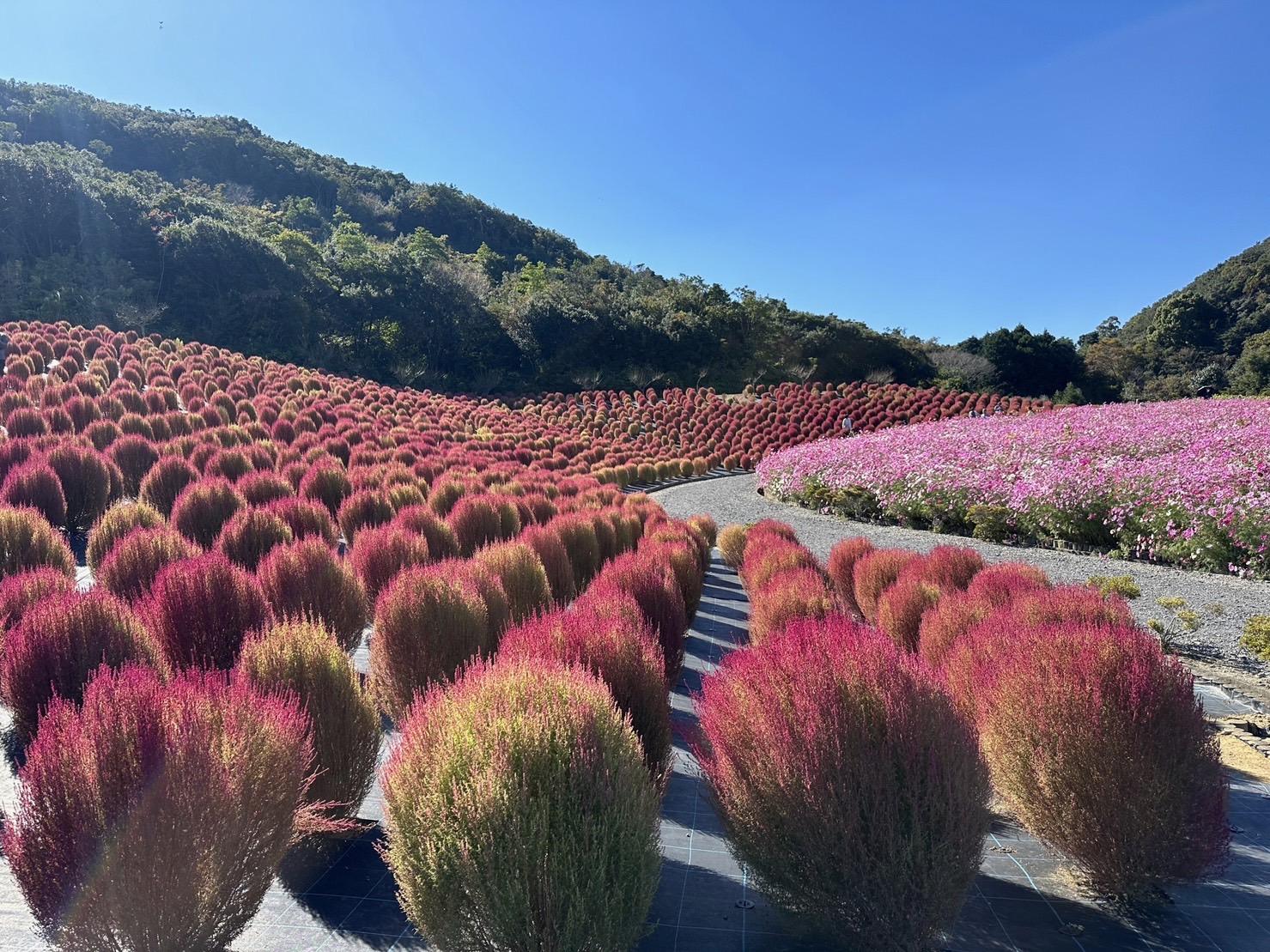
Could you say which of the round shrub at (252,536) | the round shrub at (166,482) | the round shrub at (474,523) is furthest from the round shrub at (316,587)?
the round shrub at (166,482)

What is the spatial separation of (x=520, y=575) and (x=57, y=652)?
3.04m

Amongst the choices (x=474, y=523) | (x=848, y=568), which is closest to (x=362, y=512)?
(x=474, y=523)

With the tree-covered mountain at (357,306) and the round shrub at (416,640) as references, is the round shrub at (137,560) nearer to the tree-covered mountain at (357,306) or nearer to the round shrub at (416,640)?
the round shrub at (416,640)

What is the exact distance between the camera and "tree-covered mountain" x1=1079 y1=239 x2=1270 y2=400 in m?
38.9

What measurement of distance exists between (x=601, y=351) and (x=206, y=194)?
4769 centimetres

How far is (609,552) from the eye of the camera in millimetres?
8945

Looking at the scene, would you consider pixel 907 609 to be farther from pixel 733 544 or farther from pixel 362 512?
pixel 362 512

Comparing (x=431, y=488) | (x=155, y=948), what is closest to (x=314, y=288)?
(x=431, y=488)

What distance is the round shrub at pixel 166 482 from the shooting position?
364 inches

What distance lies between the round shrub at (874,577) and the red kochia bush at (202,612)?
528 centimetres

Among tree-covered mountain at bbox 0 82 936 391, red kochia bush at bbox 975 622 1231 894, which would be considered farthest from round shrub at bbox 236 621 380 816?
tree-covered mountain at bbox 0 82 936 391

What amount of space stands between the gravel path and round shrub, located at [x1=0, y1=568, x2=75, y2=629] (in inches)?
372

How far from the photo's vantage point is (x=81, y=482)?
8.89m

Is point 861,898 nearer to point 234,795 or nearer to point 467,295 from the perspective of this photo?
point 234,795
